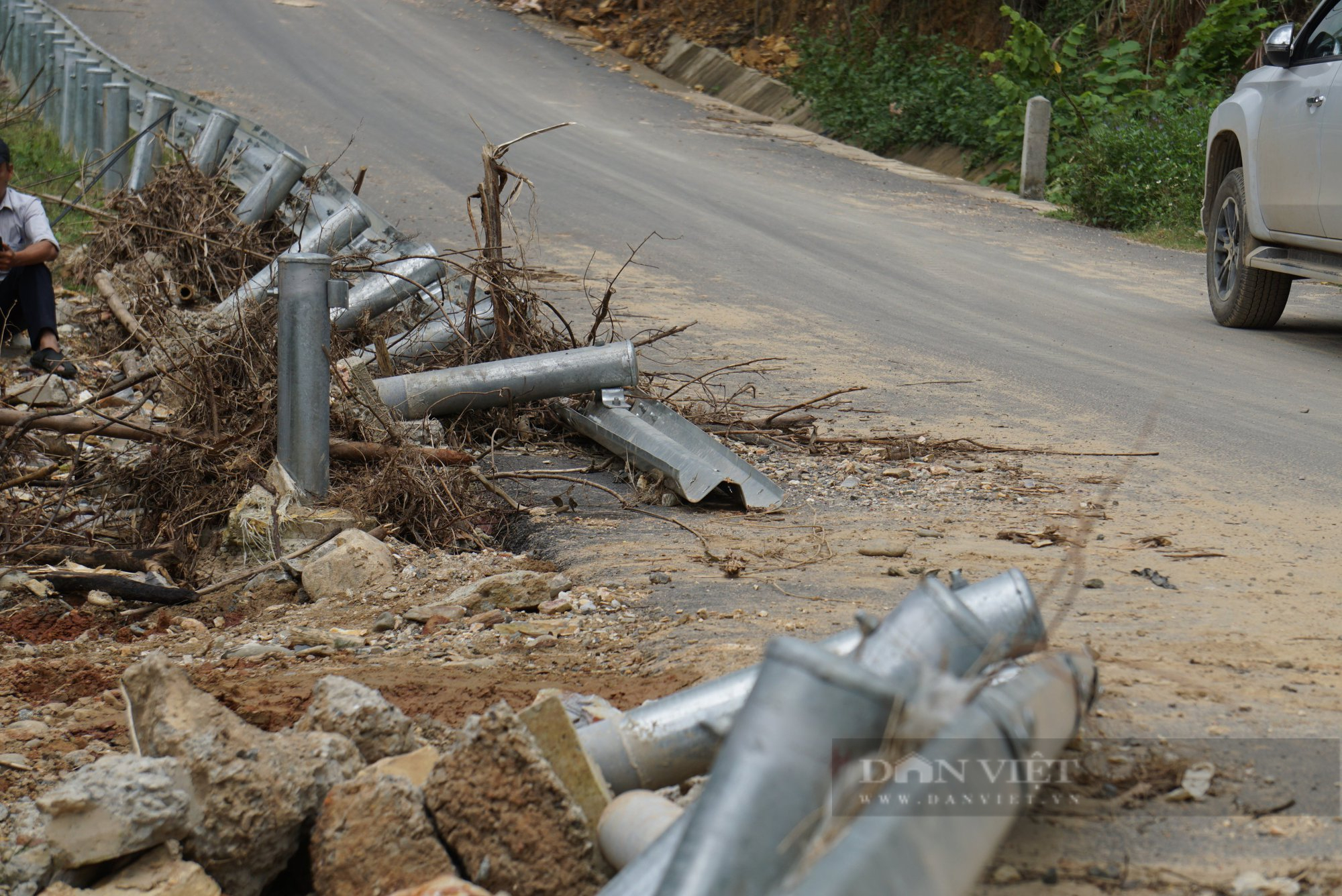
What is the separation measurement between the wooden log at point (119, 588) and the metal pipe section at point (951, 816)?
3.29 m

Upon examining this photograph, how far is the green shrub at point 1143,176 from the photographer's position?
1310 centimetres

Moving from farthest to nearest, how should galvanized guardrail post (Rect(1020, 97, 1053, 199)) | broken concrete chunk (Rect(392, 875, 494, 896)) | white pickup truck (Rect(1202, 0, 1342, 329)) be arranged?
galvanized guardrail post (Rect(1020, 97, 1053, 199))
white pickup truck (Rect(1202, 0, 1342, 329))
broken concrete chunk (Rect(392, 875, 494, 896))

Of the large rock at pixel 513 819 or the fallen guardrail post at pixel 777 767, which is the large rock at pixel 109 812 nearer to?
the large rock at pixel 513 819

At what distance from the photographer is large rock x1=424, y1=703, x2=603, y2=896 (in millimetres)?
2371

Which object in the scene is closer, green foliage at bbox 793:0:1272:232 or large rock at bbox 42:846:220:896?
large rock at bbox 42:846:220:896

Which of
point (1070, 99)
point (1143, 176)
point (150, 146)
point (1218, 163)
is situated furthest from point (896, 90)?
point (150, 146)

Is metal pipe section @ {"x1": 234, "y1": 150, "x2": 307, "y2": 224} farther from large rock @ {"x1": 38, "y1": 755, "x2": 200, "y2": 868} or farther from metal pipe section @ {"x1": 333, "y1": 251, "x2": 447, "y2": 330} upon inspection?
large rock @ {"x1": 38, "y1": 755, "x2": 200, "y2": 868}

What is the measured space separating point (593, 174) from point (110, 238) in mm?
6387

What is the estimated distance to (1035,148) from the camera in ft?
48.8

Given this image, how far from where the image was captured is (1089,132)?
1474cm

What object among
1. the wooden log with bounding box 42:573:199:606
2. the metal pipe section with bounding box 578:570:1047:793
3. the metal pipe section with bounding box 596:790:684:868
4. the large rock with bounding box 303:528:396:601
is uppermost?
the metal pipe section with bounding box 578:570:1047:793

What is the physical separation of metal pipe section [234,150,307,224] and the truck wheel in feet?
20.2

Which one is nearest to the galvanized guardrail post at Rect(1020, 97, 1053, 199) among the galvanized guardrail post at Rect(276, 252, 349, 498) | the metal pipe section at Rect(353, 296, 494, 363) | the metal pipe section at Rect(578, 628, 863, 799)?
the metal pipe section at Rect(353, 296, 494, 363)

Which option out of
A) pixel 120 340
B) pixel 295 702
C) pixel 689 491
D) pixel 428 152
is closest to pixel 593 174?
pixel 428 152
